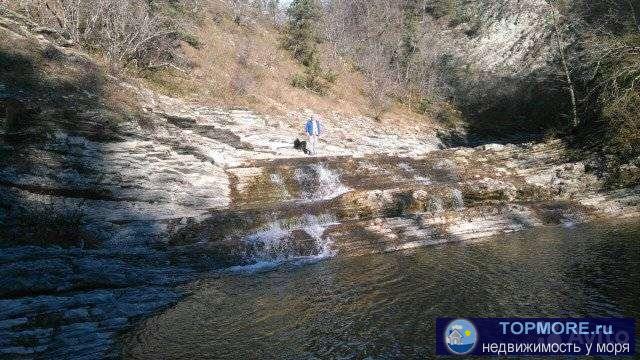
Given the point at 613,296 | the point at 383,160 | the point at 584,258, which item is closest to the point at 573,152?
the point at 383,160

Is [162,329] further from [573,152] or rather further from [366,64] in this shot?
[366,64]

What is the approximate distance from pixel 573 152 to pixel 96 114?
19661mm

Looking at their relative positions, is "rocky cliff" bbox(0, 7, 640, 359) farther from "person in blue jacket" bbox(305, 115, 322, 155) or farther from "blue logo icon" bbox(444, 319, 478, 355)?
"blue logo icon" bbox(444, 319, 478, 355)

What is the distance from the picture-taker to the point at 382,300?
8047 mm

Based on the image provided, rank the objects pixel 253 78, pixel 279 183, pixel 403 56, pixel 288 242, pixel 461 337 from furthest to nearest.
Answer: pixel 403 56
pixel 253 78
pixel 279 183
pixel 288 242
pixel 461 337

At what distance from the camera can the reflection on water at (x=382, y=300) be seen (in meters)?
6.45

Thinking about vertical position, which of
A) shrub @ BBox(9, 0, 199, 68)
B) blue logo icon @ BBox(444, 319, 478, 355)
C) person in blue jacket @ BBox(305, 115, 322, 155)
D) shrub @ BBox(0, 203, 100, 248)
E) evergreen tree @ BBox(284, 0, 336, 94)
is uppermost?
evergreen tree @ BBox(284, 0, 336, 94)

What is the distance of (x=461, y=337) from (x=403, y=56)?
115 ft

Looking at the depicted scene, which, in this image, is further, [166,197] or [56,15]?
[56,15]

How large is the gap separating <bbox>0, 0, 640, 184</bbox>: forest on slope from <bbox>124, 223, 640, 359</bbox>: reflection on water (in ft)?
34.5

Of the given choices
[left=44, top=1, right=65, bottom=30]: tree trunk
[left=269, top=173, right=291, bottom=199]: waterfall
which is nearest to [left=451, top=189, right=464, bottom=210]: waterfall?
[left=269, top=173, right=291, bottom=199]: waterfall

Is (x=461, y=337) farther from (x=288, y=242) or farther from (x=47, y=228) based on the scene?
(x=47, y=228)

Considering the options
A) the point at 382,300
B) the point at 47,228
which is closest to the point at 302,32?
the point at 47,228

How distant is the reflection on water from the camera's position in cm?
645
